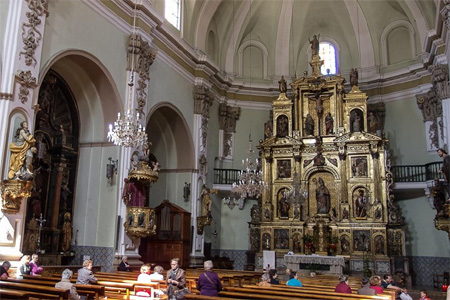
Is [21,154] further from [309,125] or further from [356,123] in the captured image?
[356,123]

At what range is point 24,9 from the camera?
11273 mm

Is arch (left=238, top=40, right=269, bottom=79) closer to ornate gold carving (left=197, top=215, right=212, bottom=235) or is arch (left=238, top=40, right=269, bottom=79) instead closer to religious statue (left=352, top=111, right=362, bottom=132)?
religious statue (left=352, top=111, right=362, bottom=132)

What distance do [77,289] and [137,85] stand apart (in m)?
8.99

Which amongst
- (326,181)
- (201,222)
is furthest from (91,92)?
(326,181)

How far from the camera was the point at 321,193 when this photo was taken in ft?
67.2

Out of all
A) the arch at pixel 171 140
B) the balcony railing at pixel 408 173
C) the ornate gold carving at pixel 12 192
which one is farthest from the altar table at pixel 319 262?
the ornate gold carving at pixel 12 192

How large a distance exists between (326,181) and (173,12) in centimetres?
1012

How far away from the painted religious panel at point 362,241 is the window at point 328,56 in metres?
9.04

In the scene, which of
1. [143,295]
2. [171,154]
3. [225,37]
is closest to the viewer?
[143,295]

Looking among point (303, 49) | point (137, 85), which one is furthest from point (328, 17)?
point (137, 85)

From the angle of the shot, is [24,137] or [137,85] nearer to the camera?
[24,137]

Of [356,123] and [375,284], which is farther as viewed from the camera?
[356,123]

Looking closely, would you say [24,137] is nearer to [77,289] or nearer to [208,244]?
[77,289]

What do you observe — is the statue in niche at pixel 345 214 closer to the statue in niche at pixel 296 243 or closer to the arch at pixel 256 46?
the statue in niche at pixel 296 243
